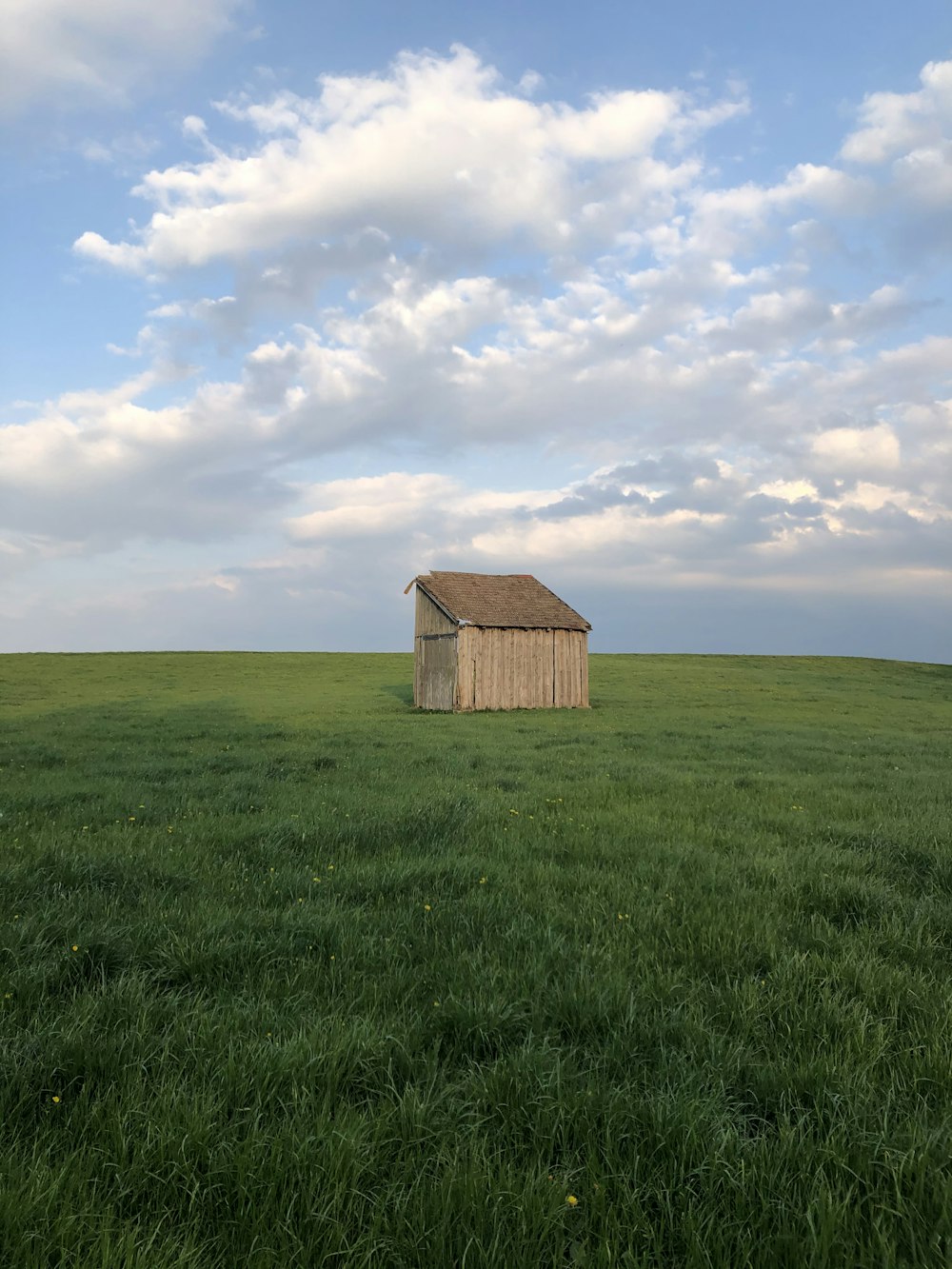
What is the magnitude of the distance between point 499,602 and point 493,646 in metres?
2.69

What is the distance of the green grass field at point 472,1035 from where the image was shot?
2.61 m

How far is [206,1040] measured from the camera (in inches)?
145

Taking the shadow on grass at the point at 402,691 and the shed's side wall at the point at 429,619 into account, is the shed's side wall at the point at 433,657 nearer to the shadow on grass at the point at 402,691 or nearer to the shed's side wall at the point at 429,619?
the shed's side wall at the point at 429,619

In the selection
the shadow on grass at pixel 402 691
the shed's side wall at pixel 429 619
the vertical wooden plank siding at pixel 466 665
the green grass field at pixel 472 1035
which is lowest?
the shadow on grass at pixel 402 691

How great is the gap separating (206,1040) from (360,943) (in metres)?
1.40

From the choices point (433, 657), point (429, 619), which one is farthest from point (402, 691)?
point (429, 619)

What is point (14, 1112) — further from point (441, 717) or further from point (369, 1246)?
point (441, 717)

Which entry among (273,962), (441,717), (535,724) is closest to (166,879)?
(273,962)

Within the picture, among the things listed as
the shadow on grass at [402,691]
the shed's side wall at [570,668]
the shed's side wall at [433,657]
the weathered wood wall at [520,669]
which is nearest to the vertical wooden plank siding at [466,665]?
the weathered wood wall at [520,669]

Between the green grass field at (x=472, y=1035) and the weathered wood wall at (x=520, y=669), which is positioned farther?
the weathered wood wall at (x=520, y=669)

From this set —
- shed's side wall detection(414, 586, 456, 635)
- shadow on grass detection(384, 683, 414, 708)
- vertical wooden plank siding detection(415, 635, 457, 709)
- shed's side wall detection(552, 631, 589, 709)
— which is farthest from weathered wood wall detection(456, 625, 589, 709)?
shadow on grass detection(384, 683, 414, 708)

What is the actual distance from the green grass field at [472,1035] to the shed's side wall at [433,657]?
22911mm

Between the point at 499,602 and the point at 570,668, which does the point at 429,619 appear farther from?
the point at 570,668

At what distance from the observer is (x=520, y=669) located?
33.8 metres
